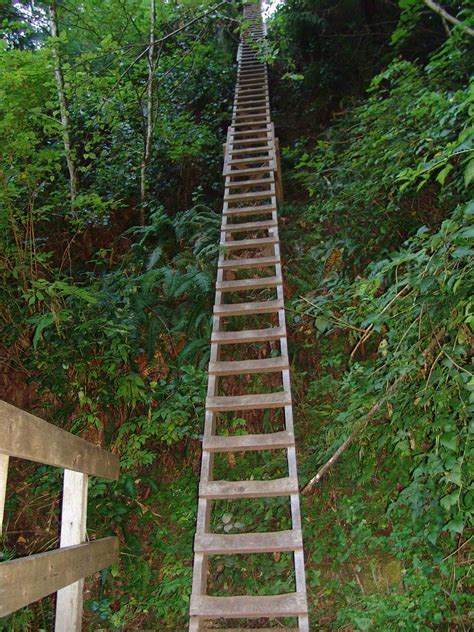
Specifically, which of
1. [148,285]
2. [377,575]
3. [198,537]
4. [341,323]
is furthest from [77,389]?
[377,575]

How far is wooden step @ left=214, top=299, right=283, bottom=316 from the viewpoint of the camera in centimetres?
451

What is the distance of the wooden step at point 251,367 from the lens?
401 cm

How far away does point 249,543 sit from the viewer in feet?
10.2

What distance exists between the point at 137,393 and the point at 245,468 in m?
1.17

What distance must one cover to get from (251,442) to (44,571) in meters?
1.57

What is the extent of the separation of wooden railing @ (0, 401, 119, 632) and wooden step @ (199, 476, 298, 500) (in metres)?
0.76

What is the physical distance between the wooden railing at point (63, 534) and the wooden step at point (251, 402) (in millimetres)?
862

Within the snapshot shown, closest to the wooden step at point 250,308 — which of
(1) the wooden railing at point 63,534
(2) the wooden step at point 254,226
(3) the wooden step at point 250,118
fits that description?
(2) the wooden step at point 254,226

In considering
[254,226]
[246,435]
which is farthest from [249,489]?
[254,226]

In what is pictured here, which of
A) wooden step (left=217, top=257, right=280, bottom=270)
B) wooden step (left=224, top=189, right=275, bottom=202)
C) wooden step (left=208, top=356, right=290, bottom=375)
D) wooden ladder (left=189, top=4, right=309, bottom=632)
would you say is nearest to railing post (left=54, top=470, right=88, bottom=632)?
wooden ladder (left=189, top=4, right=309, bottom=632)

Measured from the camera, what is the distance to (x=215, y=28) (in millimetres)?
11109

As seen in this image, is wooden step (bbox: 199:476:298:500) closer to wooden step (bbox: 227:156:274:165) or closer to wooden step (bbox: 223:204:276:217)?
wooden step (bbox: 223:204:276:217)

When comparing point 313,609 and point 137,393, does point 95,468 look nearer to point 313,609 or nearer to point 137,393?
point 137,393

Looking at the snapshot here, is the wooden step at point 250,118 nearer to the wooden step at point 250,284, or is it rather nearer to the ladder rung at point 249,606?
the wooden step at point 250,284
